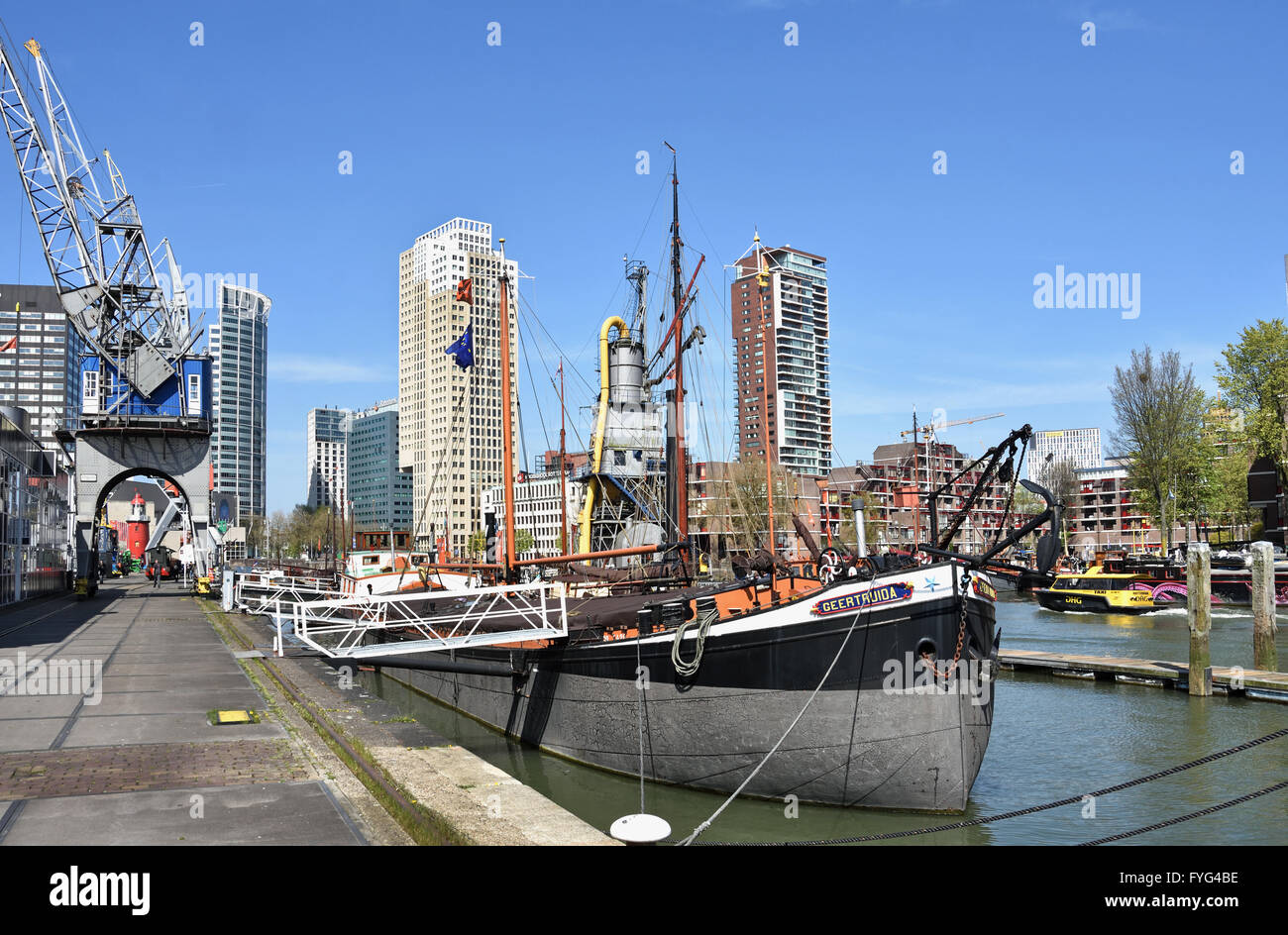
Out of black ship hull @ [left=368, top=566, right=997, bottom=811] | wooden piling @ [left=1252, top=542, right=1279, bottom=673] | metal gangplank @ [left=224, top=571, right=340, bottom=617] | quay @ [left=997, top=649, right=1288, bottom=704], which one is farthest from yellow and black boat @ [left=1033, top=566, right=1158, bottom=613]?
black ship hull @ [left=368, top=566, right=997, bottom=811]

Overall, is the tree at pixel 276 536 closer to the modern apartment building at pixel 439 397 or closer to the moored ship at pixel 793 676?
the modern apartment building at pixel 439 397

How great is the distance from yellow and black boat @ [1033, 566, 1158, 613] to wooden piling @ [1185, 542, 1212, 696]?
27.3 meters

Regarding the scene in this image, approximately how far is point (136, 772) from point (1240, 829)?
1531cm

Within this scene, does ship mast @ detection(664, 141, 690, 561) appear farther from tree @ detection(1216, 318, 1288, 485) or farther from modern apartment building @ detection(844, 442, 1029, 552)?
modern apartment building @ detection(844, 442, 1029, 552)

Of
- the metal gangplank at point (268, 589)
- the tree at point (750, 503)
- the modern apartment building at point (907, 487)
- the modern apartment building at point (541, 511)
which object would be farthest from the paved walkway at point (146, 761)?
the modern apartment building at point (541, 511)

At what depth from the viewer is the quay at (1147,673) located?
2408cm

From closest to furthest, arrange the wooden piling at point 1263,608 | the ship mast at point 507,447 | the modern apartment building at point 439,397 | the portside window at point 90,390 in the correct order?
the ship mast at point 507,447
the wooden piling at point 1263,608
the portside window at point 90,390
the modern apartment building at point 439,397

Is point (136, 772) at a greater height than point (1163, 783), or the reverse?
point (136, 772)

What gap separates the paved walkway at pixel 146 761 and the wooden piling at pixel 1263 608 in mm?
28160

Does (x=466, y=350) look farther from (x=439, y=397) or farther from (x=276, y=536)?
(x=276, y=536)

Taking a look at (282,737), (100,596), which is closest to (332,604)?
(282,737)

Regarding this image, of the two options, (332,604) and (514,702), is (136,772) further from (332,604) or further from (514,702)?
(514,702)

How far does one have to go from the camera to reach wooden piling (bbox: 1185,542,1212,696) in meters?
24.9
